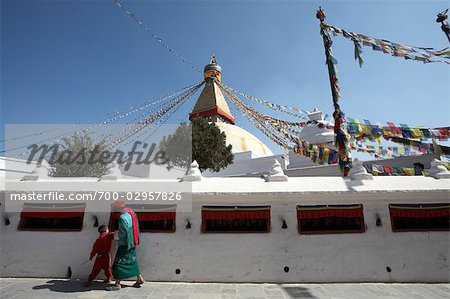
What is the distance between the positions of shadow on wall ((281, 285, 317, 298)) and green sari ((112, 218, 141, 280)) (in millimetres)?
2978

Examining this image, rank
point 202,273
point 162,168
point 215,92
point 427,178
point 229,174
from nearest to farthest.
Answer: point 202,273 < point 427,178 < point 162,168 < point 229,174 < point 215,92

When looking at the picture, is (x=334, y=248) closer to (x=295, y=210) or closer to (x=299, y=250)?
(x=299, y=250)

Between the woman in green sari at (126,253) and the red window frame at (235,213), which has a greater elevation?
the red window frame at (235,213)

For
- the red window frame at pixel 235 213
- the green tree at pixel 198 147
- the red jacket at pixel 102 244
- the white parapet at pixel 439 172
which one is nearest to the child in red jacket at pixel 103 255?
the red jacket at pixel 102 244

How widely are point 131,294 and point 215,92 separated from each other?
97.2 ft

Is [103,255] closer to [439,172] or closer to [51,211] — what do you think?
[51,211]

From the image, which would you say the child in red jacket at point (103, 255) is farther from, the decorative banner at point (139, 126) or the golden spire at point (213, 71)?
the golden spire at point (213, 71)

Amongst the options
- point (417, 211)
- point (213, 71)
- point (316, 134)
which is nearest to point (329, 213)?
point (417, 211)

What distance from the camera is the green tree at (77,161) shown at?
13.6 metres

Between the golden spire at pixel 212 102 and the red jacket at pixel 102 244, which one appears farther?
the golden spire at pixel 212 102

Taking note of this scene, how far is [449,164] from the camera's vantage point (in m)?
8.21

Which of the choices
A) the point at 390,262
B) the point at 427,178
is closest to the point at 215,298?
the point at 390,262

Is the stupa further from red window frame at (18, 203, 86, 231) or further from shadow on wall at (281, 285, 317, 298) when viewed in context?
shadow on wall at (281, 285, 317, 298)

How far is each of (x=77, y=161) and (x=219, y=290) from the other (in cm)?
1217
